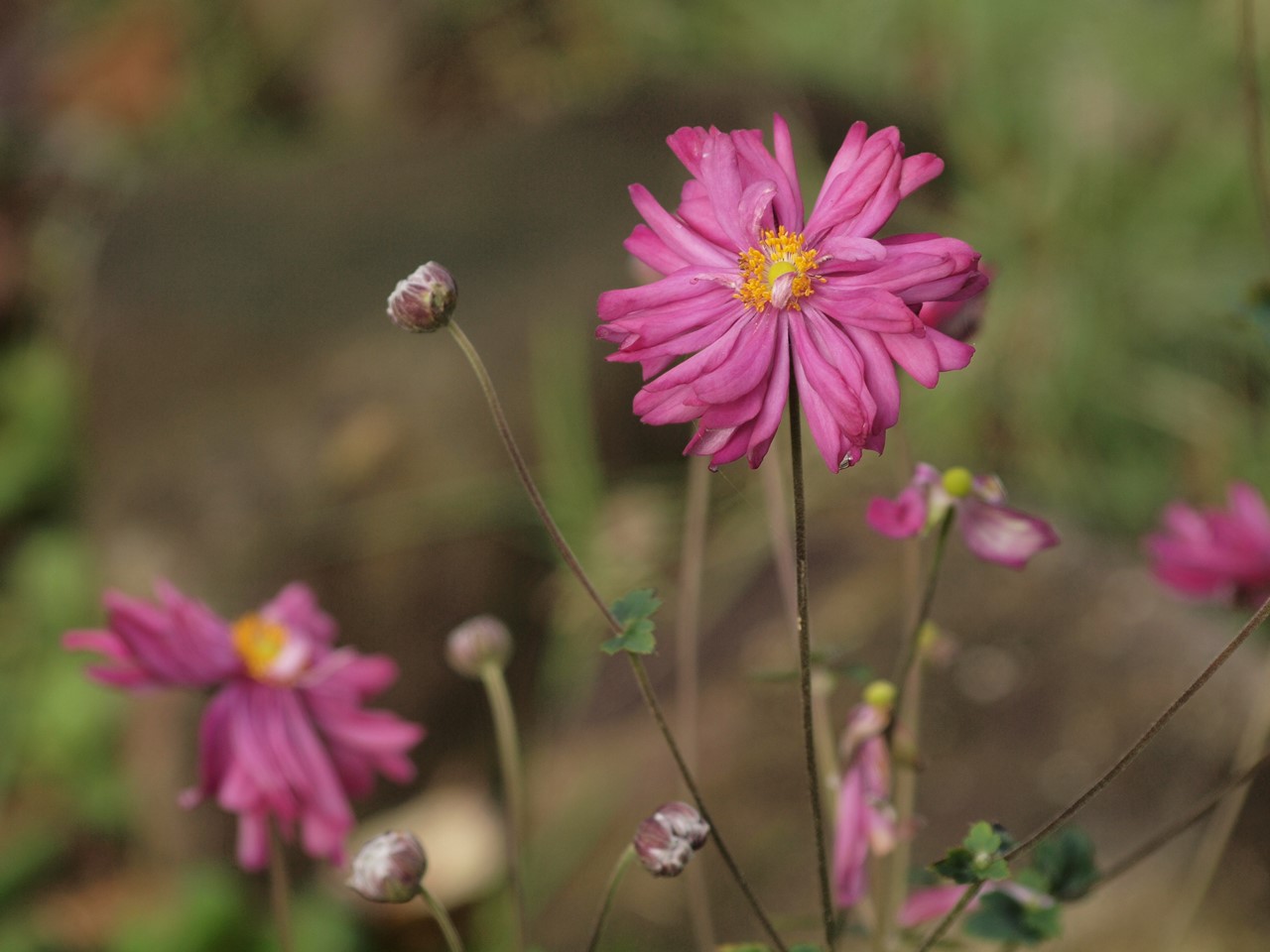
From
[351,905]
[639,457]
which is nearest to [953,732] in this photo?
[351,905]

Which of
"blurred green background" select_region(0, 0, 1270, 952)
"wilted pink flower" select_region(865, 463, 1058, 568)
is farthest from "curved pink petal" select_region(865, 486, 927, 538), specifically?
"blurred green background" select_region(0, 0, 1270, 952)

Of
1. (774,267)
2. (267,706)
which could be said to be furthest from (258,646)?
(774,267)

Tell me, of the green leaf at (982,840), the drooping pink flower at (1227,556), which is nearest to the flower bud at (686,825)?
the green leaf at (982,840)

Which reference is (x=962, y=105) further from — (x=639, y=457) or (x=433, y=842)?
(x=433, y=842)

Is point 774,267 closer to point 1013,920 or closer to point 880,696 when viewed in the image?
point 880,696

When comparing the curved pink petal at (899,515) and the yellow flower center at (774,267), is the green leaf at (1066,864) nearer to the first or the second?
the curved pink petal at (899,515)
